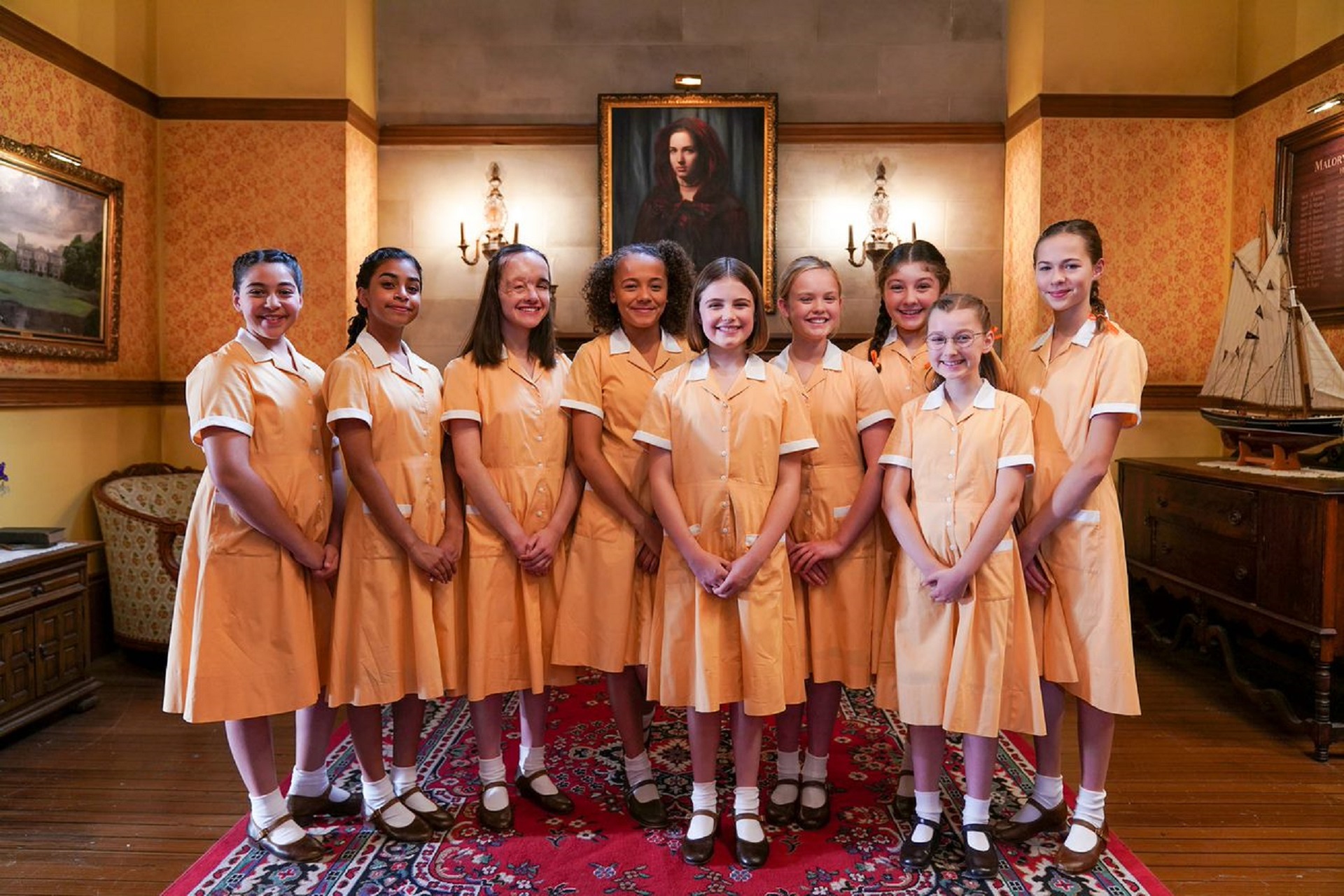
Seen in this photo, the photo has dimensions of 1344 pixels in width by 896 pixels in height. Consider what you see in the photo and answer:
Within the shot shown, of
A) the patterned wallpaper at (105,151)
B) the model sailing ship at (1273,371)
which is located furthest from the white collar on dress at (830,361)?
the patterned wallpaper at (105,151)

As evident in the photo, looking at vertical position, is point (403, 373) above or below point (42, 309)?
below

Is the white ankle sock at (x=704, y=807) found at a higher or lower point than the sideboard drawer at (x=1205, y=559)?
lower

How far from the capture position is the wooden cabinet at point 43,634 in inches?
137

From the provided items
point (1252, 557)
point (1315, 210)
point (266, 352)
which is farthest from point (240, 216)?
point (1315, 210)

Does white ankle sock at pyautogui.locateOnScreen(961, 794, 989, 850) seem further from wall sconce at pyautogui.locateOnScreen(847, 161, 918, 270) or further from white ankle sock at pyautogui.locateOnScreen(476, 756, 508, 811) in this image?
wall sconce at pyautogui.locateOnScreen(847, 161, 918, 270)

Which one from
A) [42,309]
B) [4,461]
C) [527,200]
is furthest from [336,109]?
[4,461]

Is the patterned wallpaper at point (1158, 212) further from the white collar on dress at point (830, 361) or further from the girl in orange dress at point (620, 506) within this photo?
the girl in orange dress at point (620, 506)

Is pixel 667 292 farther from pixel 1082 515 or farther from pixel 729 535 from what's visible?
pixel 1082 515

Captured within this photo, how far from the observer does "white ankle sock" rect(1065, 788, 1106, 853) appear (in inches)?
99.7

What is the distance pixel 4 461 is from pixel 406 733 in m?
2.79

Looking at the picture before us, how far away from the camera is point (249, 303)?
2.48m

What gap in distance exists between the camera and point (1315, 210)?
460 cm

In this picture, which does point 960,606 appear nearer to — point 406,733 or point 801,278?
point 801,278

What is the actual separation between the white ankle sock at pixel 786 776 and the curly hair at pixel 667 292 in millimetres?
1377
